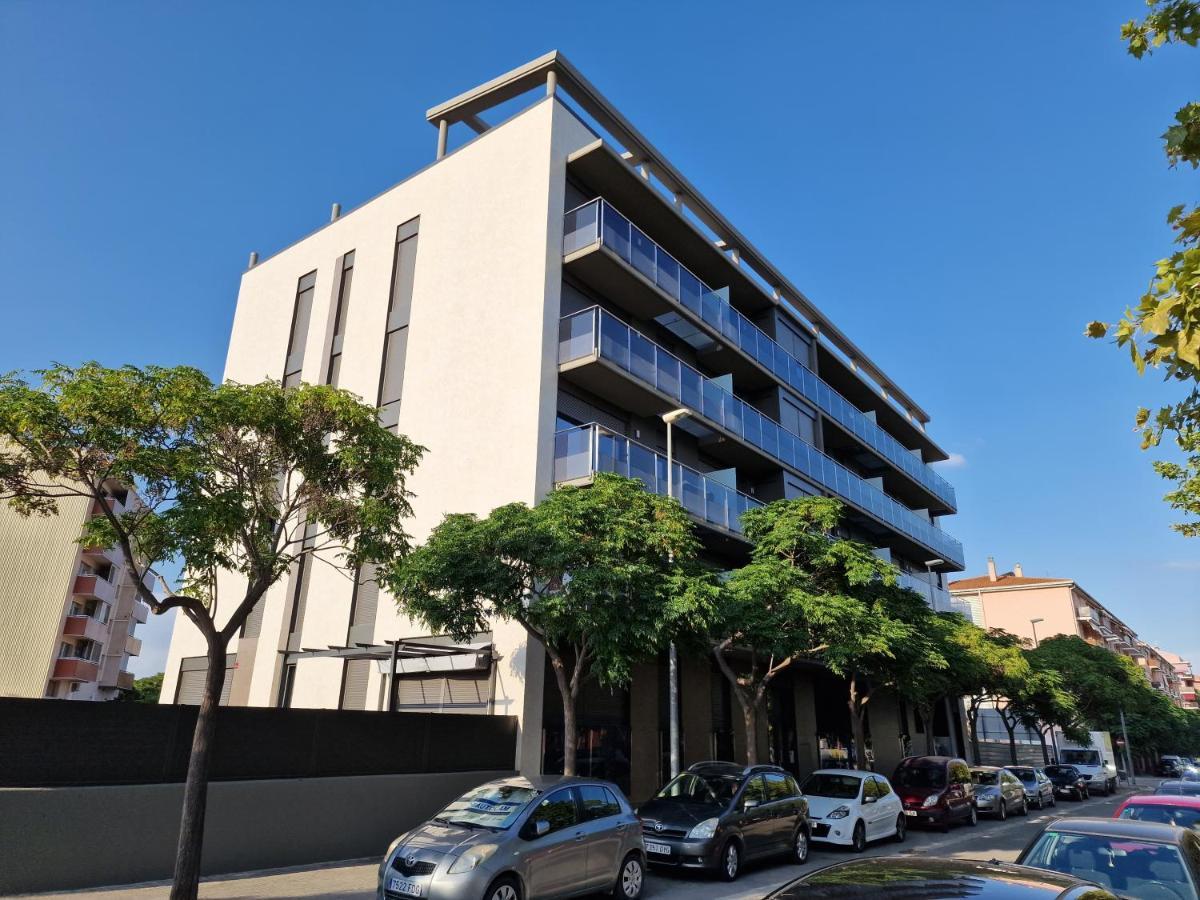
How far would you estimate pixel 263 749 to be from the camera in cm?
1152

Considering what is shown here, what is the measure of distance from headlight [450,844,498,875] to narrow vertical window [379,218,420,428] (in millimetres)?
14094

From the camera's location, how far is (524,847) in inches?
335

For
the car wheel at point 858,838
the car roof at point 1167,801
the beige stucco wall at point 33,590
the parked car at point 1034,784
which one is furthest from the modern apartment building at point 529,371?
the beige stucco wall at point 33,590

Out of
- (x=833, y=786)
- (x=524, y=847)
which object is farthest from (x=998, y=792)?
(x=524, y=847)

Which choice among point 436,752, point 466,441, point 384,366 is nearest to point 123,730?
point 436,752

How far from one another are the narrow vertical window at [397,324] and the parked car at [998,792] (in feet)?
65.2

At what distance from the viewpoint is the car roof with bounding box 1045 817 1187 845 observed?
21.2ft

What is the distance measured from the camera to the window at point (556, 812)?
8.94 metres

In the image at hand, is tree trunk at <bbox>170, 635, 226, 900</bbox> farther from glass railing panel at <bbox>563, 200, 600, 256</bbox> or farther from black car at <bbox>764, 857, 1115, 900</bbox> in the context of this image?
glass railing panel at <bbox>563, 200, 600, 256</bbox>

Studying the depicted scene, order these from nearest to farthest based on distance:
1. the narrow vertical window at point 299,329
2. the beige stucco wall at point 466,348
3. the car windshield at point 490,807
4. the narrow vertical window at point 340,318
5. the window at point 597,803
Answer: the car windshield at point 490,807, the window at point 597,803, the beige stucco wall at point 466,348, the narrow vertical window at point 340,318, the narrow vertical window at point 299,329

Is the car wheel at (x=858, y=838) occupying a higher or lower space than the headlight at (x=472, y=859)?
lower

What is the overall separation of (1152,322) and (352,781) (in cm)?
1228

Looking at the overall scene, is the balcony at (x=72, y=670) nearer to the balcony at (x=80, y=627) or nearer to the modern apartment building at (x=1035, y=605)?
the balcony at (x=80, y=627)

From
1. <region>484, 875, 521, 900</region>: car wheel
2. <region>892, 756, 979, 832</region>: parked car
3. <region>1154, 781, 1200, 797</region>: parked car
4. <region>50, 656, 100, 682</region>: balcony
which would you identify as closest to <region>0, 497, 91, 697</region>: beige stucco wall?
<region>50, 656, 100, 682</region>: balcony
